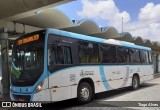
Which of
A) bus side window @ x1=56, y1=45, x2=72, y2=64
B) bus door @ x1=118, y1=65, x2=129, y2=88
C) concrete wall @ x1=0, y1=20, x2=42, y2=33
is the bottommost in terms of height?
bus door @ x1=118, y1=65, x2=129, y2=88

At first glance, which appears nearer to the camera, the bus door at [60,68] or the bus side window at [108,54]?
the bus door at [60,68]

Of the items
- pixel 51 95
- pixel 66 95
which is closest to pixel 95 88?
pixel 66 95

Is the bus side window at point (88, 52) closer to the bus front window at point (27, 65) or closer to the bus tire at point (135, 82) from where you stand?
the bus front window at point (27, 65)

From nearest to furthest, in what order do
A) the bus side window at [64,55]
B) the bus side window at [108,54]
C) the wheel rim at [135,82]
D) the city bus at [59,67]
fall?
the city bus at [59,67]
the bus side window at [64,55]
the bus side window at [108,54]
the wheel rim at [135,82]

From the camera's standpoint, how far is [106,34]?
22.8 meters

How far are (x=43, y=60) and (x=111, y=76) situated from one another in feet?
16.4

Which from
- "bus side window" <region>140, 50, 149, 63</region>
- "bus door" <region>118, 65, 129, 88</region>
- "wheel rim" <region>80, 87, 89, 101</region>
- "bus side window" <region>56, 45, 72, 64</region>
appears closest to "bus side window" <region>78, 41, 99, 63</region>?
"bus side window" <region>56, 45, 72, 64</region>

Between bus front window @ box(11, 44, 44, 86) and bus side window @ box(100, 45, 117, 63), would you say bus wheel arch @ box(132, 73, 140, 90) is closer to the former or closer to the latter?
bus side window @ box(100, 45, 117, 63)

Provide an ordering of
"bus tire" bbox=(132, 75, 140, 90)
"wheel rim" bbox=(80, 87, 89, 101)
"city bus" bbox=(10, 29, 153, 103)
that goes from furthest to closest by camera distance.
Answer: "bus tire" bbox=(132, 75, 140, 90), "wheel rim" bbox=(80, 87, 89, 101), "city bus" bbox=(10, 29, 153, 103)

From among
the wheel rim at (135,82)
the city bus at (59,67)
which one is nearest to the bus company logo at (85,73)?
the city bus at (59,67)

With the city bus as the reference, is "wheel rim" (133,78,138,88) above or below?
below

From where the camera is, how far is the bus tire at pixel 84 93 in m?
10.8

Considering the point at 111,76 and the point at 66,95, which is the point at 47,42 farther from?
the point at 111,76

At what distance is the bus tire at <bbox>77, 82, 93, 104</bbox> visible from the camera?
1080cm
